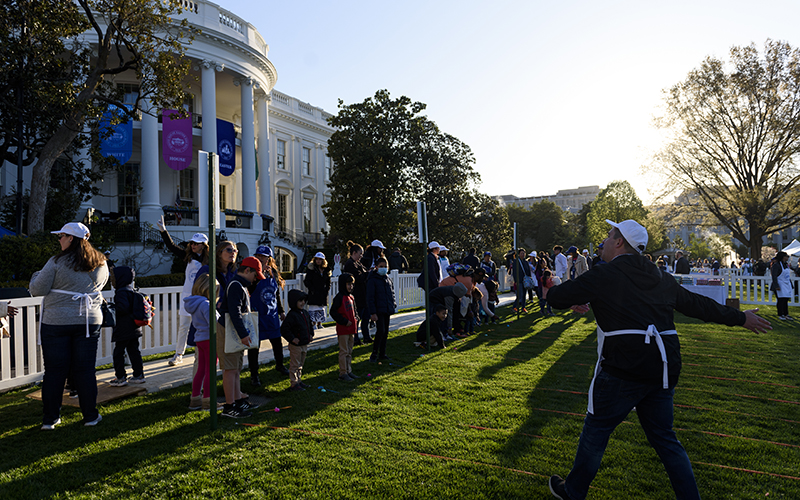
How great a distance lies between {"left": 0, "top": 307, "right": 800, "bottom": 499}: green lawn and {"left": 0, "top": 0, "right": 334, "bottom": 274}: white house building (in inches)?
621

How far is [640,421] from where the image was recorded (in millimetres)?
2877

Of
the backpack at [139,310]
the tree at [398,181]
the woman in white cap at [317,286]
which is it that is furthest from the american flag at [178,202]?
the backpack at [139,310]

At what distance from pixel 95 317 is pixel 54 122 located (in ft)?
38.3

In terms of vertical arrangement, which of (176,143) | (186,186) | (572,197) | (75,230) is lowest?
(75,230)

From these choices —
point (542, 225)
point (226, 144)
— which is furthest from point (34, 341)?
point (542, 225)

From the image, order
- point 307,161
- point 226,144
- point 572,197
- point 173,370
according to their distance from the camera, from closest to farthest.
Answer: point 173,370 → point 226,144 → point 307,161 → point 572,197

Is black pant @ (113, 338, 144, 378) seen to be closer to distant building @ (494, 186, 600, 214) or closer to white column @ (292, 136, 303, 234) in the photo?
white column @ (292, 136, 303, 234)

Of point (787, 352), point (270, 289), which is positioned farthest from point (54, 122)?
point (787, 352)

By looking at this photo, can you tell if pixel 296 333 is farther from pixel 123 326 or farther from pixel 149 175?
pixel 149 175

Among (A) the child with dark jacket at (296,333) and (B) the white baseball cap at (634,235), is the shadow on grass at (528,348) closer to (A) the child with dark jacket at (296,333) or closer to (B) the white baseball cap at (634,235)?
(A) the child with dark jacket at (296,333)

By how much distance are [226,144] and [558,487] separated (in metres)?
24.7

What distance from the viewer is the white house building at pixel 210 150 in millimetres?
21422

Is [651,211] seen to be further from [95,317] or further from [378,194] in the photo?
[95,317]

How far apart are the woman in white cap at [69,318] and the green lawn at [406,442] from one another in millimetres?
395
